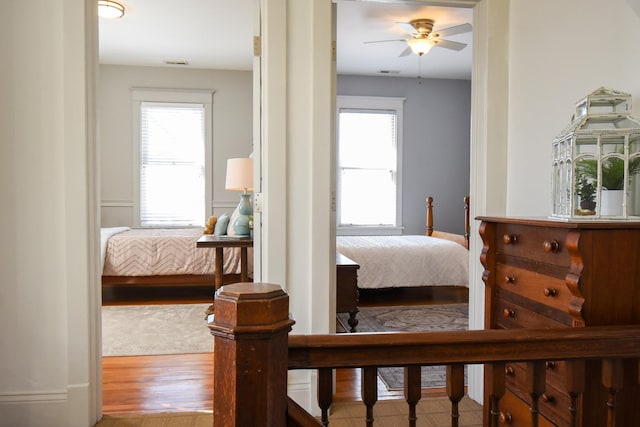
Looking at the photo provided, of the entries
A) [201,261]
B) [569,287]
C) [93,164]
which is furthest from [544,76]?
[201,261]

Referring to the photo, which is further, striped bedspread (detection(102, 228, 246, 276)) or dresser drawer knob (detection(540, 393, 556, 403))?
striped bedspread (detection(102, 228, 246, 276))

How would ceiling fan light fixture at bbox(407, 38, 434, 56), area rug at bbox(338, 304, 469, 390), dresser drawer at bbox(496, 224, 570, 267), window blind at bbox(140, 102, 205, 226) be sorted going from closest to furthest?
dresser drawer at bbox(496, 224, 570, 267) < area rug at bbox(338, 304, 469, 390) < ceiling fan light fixture at bbox(407, 38, 434, 56) < window blind at bbox(140, 102, 205, 226)

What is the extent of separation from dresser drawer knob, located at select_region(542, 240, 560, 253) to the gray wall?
594 cm

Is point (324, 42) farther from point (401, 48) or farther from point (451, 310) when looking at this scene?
point (401, 48)

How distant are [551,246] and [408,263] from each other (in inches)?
139

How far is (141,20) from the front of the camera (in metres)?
5.21

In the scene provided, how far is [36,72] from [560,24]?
239 centimetres

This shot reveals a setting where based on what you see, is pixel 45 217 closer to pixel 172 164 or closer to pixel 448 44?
pixel 448 44

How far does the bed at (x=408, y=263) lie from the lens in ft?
16.0

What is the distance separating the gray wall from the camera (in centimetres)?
743

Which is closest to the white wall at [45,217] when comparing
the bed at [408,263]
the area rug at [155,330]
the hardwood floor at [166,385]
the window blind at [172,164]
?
the hardwood floor at [166,385]

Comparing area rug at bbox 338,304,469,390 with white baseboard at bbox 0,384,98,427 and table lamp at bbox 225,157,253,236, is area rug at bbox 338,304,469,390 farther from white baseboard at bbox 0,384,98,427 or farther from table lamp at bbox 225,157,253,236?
white baseboard at bbox 0,384,98,427

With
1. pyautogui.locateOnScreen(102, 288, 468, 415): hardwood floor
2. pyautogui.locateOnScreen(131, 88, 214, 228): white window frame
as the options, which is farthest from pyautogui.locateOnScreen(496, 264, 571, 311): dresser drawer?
pyautogui.locateOnScreen(131, 88, 214, 228): white window frame

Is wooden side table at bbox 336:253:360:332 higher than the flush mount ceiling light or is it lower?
lower
